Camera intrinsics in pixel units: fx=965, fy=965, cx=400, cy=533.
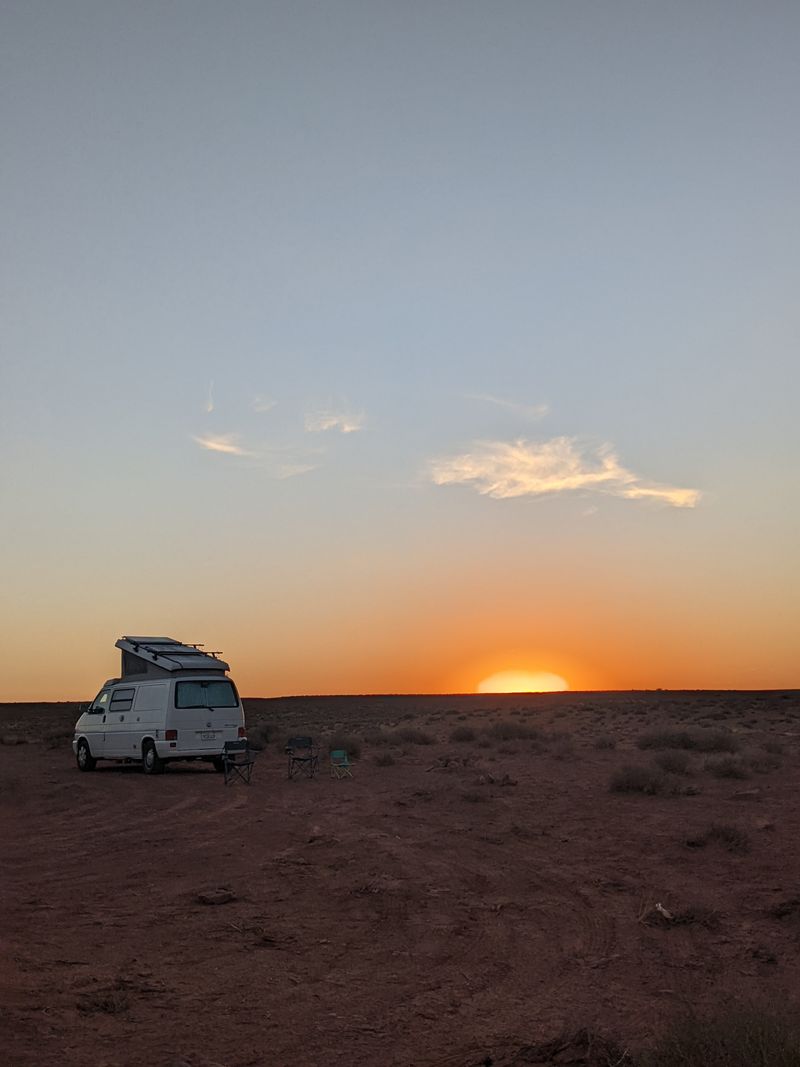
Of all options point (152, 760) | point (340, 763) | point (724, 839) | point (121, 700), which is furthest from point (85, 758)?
point (724, 839)

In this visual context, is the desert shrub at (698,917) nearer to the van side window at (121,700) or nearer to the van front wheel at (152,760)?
the van front wheel at (152,760)

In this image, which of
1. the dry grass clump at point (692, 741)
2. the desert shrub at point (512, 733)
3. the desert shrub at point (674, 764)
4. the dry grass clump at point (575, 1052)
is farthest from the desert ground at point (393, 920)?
the desert shrub at point (512, 733)

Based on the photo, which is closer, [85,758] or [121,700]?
[121,700]

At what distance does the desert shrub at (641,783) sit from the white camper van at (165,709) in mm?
9419

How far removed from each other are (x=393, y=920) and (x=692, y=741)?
2067cm

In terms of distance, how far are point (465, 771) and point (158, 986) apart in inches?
633

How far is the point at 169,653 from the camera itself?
2506cm

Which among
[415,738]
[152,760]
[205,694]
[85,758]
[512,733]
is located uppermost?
[205,694]

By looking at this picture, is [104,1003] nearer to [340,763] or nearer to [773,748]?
[340,763]

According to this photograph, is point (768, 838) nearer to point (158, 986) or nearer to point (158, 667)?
point (158, 986)

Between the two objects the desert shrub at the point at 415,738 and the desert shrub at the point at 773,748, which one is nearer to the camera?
the desert shrub at the point at 773,748

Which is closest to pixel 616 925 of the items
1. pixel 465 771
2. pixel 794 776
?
pixel 794 776

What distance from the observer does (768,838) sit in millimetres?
13438

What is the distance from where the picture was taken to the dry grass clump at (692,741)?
27.3 meters
